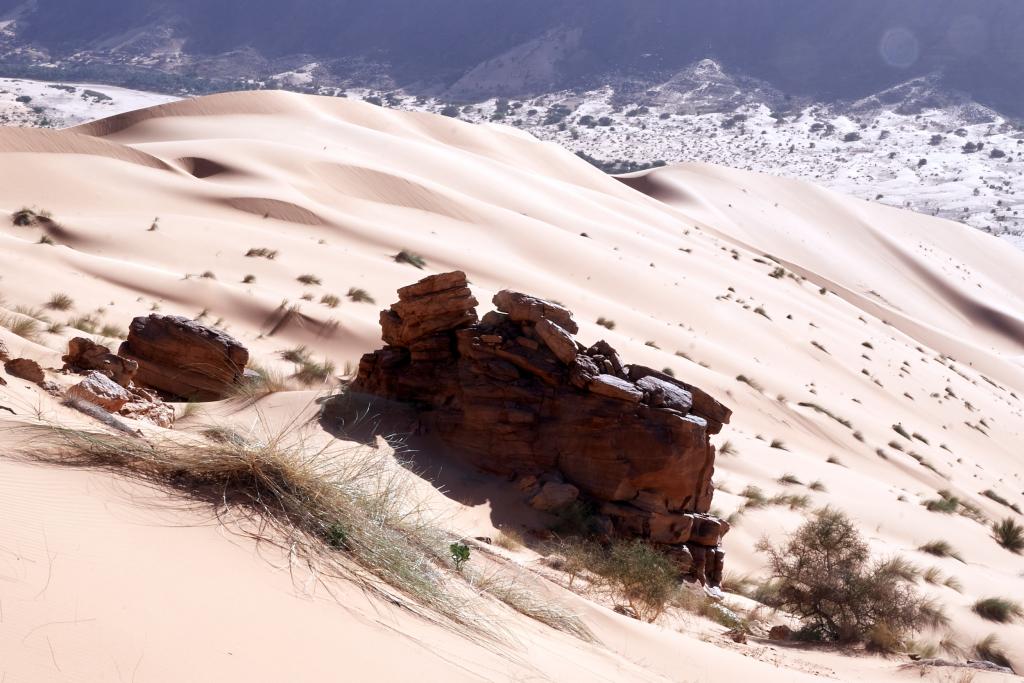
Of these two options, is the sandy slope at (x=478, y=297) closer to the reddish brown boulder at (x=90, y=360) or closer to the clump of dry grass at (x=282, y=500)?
the clump of dry grass at (x=282, y=500)

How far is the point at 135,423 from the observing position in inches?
211

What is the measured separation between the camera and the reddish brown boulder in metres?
8.16

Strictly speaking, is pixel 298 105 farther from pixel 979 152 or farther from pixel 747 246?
pixel 979 152

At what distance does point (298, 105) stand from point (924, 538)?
30838 mm

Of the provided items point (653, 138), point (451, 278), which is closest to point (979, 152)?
point (653, 138)

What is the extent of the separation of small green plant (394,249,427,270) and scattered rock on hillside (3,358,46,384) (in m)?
12.2

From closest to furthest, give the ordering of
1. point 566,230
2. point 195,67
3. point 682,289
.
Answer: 1. point 682,289
2. point 566,230
3. point 195,67

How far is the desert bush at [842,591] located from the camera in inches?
299

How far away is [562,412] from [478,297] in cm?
735

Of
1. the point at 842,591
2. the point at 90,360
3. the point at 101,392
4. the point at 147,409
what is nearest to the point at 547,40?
the point at 90,360

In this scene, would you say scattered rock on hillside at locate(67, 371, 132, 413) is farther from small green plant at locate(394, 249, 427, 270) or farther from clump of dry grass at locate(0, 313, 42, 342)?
small green plant at locate(394, 249, 427, 270)

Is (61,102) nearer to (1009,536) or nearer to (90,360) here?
(90,360)

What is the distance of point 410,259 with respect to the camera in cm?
1839

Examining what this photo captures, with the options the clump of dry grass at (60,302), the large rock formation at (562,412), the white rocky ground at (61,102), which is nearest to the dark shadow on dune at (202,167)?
the clump of dry grass at (60,302)
